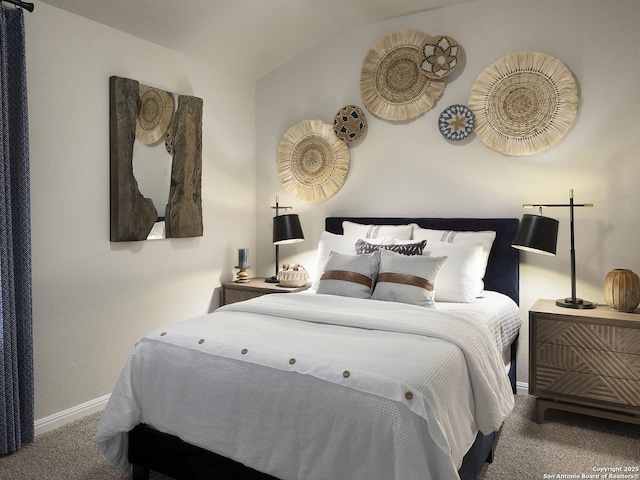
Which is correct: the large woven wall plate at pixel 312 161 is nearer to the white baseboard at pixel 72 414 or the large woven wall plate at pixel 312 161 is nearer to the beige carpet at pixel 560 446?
the white baseboard at pixel 72 414

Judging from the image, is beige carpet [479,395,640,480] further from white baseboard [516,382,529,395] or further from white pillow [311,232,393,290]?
white pillow [311,232,393,290]

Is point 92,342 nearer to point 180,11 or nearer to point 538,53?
point 180,11

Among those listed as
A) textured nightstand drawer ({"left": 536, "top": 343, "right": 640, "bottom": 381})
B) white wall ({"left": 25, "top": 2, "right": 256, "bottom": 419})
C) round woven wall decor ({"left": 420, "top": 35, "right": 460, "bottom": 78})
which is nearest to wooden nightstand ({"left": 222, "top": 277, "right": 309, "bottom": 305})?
white wall ({"left": 25, "top": 2, "right": 256, "bottom": 419})

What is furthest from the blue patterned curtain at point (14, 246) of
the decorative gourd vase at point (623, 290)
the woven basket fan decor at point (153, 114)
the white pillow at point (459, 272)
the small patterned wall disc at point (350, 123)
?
the decorative gourd vase at point (623, 290)

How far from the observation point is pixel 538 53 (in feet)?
10.7

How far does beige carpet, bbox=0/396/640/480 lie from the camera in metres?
2.37

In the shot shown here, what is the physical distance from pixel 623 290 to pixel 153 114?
129 inches

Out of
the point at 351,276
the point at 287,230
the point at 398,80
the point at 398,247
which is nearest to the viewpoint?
the point at 351,276

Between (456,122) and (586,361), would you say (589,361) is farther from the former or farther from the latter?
(456,122)

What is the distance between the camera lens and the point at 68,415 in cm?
300

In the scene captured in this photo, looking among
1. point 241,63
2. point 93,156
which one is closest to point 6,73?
point 93,156

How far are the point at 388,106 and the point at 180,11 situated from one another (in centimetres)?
166

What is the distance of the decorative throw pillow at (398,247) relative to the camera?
3.15 m
